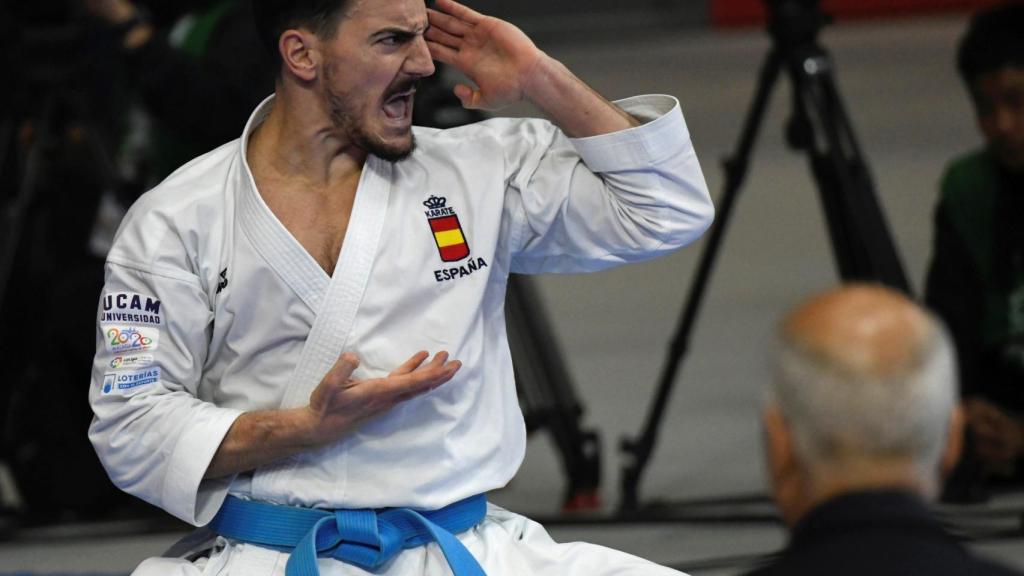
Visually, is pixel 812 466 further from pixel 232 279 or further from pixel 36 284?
pixel 36 284

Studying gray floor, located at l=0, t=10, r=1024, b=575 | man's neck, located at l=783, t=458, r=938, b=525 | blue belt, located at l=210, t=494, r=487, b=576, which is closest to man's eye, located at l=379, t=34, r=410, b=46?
blue belt, located at l=210, t=494, r=487, b=576

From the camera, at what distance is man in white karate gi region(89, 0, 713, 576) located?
7.49 ft

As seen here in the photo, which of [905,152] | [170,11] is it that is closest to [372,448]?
[170,11]

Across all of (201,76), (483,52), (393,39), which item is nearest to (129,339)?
(393,39)

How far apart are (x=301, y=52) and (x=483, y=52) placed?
0.92 ft

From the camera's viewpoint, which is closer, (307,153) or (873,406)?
(873,406)

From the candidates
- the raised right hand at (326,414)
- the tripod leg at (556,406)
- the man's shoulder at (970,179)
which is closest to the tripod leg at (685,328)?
the tripod leg at (556,406)

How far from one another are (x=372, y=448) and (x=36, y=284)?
2427mm

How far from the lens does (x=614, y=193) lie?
2.42 meters

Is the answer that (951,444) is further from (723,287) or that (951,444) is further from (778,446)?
(723,287)

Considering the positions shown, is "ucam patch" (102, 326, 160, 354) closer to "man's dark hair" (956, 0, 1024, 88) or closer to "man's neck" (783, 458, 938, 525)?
"man's neck" (783, 458, 938, 525)

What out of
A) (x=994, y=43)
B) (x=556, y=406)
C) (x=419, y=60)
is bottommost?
(x=556, y=406)

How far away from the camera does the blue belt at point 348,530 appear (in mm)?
2275

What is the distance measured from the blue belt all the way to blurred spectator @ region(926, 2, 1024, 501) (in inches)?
75.1
